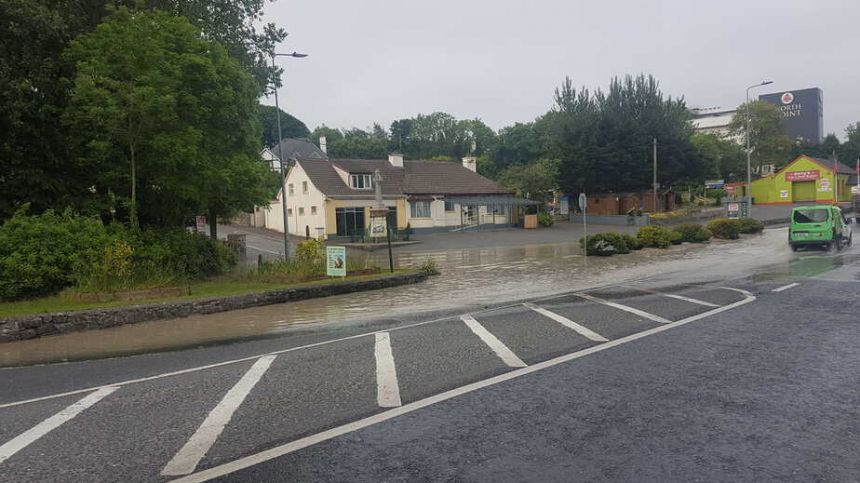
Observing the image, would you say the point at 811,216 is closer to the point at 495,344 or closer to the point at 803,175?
the point at 495,344

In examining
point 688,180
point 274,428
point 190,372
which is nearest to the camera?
point 274,428

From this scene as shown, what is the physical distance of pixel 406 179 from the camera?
5041cm

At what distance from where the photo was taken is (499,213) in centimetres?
5234

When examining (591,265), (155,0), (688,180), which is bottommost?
(591,265)

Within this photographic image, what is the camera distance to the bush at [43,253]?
13.6m

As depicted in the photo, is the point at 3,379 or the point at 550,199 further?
the point at 550,199

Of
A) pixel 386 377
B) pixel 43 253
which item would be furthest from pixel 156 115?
pixel 386 377

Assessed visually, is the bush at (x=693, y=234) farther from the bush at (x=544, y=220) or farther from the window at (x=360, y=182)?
the window at (x=360, y=182)

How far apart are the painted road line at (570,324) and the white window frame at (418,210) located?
36358mm

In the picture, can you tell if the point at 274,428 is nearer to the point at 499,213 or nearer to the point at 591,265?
the point at 591,265

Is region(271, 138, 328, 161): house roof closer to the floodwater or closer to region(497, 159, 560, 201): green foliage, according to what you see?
region(497, 159, 560, 201): green foliage

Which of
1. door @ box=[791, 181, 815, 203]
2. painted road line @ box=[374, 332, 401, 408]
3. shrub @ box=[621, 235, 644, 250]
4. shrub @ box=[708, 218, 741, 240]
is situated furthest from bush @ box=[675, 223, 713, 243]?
door @ box=[791, 181, 815, 203]

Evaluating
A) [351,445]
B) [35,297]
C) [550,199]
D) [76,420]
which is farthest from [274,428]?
[550,199]

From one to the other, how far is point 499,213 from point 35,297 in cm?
4170
